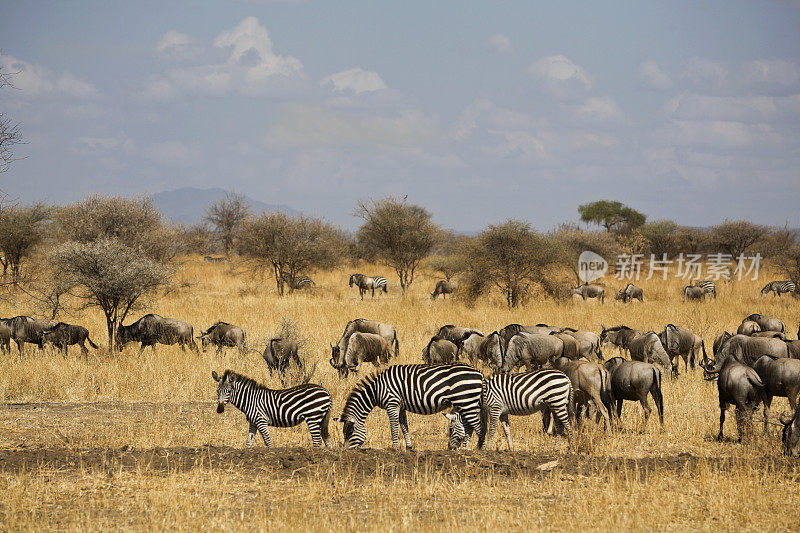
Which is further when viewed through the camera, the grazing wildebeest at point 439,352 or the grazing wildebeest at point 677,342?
the grazing wildebeest at point 677,342

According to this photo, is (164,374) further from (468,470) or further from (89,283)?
(468,470)

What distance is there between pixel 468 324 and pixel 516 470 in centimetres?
1383

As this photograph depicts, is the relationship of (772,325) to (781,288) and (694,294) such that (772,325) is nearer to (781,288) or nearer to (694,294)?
(694,294)

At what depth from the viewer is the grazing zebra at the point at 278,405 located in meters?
9.05

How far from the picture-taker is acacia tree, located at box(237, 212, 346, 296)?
108 feet

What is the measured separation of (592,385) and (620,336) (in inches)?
273

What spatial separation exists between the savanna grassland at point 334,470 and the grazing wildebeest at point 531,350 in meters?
1.84

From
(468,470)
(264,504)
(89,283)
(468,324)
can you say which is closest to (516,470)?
(468,470)

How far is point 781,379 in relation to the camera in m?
9.98

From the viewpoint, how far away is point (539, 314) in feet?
77.5

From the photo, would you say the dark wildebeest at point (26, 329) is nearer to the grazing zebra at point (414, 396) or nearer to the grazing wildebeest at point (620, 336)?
the grazing zebra at point (414, 396)

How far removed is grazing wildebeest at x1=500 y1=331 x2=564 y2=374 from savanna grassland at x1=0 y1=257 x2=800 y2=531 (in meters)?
1.84

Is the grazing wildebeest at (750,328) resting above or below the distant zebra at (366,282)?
below

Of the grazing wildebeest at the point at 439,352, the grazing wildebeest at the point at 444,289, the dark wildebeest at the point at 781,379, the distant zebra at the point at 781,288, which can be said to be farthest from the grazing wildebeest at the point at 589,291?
the dark wildebeest at the point at 781,379
